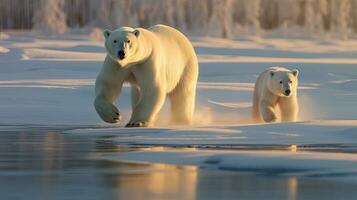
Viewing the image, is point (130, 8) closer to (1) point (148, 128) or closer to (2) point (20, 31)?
(2) point (20, 31)

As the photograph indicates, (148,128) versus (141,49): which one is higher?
(141,49)

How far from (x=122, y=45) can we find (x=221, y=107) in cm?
379

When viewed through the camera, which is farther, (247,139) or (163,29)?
(163,29)

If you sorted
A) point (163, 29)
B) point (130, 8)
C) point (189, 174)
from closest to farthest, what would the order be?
point (189, 174), point (163, 29), point (130, 8)

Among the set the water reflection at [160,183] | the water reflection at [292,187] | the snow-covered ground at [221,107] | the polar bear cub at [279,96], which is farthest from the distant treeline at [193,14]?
the water reflection at [292,187]

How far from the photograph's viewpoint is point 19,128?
39.8 ft

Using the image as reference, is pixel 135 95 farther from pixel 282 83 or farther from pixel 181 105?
pixel 282 83

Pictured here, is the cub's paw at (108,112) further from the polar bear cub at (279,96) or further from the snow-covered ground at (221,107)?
the polar bear cub at (279,96)

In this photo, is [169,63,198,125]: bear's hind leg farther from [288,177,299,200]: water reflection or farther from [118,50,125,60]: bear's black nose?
[288,177,299,200]: water reflection

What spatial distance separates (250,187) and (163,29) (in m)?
7.54

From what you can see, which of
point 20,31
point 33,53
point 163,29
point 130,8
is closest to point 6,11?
point 20,31

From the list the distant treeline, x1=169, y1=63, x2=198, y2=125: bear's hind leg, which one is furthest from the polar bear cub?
the distant treeline

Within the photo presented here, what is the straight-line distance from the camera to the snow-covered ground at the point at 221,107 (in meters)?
8.18

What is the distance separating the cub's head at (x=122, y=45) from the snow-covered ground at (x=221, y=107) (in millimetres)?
750
